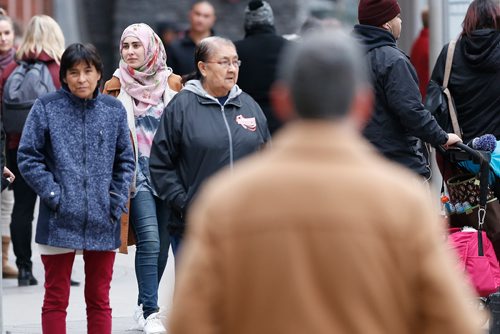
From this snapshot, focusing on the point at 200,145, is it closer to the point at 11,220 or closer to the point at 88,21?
the point at 11,220

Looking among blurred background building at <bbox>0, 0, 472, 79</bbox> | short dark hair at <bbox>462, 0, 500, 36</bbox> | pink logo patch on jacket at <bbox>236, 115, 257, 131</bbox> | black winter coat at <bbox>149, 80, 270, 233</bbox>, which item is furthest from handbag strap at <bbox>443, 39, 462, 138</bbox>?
blurred background building at <bbox>0, 0, 472, 79</bbox>

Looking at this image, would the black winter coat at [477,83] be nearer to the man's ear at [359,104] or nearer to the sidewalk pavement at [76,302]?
the sidewalk pavement at [76,302]

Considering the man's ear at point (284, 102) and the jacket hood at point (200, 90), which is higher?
the jacket hood at point (200, 90)

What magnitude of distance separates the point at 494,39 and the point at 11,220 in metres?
3.87

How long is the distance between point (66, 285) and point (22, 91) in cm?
310

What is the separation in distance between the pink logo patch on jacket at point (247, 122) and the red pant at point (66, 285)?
841mm

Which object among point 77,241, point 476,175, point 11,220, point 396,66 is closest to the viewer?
point 77,241

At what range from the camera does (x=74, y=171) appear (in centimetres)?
663

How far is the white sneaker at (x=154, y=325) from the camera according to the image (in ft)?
25.5

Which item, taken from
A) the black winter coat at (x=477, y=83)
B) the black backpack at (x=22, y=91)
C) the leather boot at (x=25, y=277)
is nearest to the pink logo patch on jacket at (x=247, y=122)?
the black winter coat at (x=477, y=83)

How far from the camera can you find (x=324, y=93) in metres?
3.24

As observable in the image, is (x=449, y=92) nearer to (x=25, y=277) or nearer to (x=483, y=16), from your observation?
(x=483, y=16)

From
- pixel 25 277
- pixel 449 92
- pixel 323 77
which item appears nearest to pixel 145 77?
pixel 449 92

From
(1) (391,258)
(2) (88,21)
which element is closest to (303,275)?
(1) (391,258)
